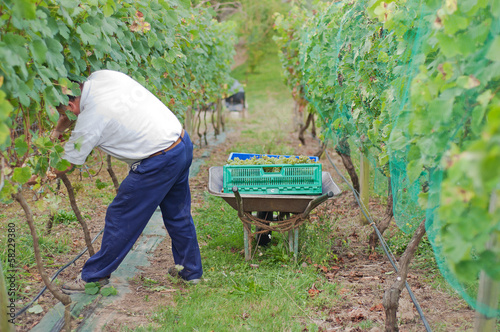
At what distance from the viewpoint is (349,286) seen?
11.8ft

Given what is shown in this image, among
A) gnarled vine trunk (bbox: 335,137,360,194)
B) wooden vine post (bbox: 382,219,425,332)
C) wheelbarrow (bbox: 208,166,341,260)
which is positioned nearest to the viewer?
wooden vine post (bbox: 382,219,425,332)

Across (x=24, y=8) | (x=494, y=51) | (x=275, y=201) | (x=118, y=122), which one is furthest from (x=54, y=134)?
(x=494, y=51)

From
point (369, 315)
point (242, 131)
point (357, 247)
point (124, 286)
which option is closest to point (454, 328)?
point (369, 315)

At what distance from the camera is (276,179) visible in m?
3.91

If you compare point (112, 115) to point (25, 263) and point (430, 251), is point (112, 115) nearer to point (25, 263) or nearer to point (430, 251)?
point (25, 263)

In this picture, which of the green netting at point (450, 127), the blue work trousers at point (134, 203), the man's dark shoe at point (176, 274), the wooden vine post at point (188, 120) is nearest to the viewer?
the green netting at point (450, 127)

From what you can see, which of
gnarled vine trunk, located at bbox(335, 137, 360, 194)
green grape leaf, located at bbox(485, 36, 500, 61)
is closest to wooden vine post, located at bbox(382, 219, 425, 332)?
green grape leaf, located at bbox(485, 36, 500, 61)

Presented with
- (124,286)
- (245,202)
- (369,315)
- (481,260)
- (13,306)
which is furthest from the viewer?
(245,202)

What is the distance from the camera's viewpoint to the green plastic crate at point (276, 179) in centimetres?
386

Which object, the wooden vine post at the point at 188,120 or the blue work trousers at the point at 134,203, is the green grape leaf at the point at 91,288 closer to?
the blue work trousers at the point at 134,203

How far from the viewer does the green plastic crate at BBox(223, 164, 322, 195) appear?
3.86 meters

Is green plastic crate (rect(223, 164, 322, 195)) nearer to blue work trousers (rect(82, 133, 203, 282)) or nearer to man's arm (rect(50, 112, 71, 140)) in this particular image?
blue work trousers (rect(82, 133, 203, 282))

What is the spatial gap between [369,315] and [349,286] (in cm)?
48

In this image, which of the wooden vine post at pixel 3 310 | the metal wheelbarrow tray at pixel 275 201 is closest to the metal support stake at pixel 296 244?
the metal wheelbarrow tray at pixel 275 201
